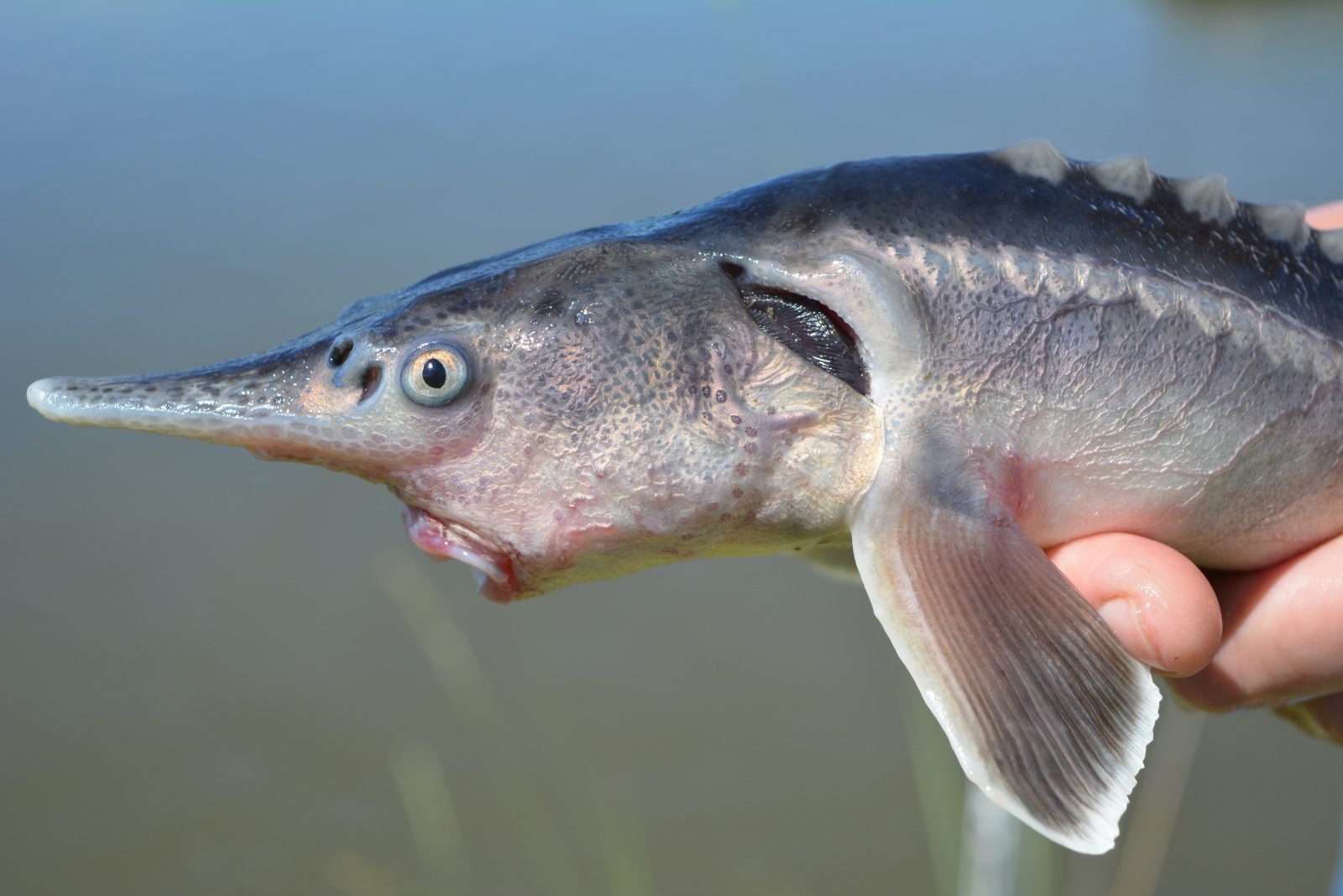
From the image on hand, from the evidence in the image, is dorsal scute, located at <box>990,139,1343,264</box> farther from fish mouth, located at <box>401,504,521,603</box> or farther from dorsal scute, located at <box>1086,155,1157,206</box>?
fish mouth, located at <box>401,504,521,603</box>

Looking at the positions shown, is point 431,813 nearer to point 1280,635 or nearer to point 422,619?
point 422,619

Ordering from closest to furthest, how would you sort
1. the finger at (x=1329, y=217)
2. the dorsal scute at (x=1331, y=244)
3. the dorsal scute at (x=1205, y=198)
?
the dorsal scute at (x=1205, y=198) → the dorsal scute at (x=1331, y=244) → the finger at (x=1329, y=217)

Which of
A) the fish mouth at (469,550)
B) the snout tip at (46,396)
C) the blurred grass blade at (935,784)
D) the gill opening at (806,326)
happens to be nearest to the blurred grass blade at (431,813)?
the blurred grass blade at (935,784)

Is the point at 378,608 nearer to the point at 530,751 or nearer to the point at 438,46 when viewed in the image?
the point at 530,751

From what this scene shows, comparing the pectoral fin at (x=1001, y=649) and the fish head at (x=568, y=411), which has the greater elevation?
the fish head at (x=568, y=411)

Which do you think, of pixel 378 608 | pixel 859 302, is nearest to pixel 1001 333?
pixel 859 302

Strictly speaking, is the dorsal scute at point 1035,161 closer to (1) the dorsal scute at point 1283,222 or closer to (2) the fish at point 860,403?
(2) the fish at point 860,403
